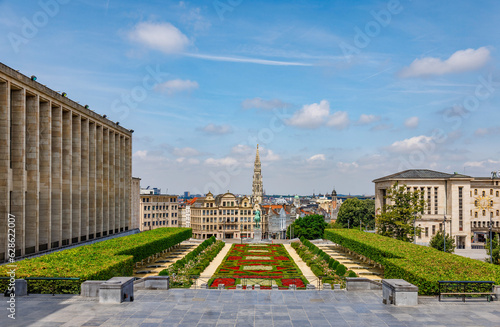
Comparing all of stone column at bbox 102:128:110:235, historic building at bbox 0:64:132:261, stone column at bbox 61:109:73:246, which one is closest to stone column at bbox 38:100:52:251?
historic building at bbox 0:64:132:261

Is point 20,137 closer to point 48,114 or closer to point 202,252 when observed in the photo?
point 48,114

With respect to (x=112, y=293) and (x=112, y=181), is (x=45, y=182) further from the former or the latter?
(x=112, y=293)

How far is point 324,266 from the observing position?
55000 millimetres

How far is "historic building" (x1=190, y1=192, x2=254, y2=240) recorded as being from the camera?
443 feet

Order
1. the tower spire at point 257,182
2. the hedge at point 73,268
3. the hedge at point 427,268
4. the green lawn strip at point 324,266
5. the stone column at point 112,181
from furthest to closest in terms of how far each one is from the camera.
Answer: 1. the tower spire at point 257,182
2. the stone column at point 112,181
3. the green lawn strip at point 324,266
4. the hedge at point 427,268
5. the hedge at point 73,268

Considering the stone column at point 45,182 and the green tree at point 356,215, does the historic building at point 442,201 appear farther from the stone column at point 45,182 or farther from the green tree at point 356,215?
the stone column at point 45,182

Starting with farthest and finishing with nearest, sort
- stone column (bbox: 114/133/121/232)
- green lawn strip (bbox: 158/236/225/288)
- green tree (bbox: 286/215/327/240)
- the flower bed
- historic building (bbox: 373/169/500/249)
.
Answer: green tree (bbox: 286/215/327/240)
historic building (bbox: 373/169/500/249)
stone column (bbox: 114/133/121/232)
the flower bed
green lawn strip (bbox: 158/236/225/288)

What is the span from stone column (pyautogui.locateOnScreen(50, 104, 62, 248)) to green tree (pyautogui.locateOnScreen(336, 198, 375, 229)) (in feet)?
351

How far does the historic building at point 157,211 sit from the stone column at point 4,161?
95.8 m

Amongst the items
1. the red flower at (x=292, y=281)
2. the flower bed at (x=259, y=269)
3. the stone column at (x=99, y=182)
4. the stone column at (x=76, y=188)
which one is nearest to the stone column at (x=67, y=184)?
the stone column at (x=76, y=188)

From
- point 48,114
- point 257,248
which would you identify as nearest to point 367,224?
point 257,248

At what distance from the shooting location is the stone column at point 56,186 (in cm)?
4969

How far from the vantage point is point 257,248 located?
85812mm

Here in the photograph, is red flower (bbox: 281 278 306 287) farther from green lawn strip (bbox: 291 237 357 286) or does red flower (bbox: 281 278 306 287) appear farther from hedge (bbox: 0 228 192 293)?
hedge (bbox: 0 228 192 293)
